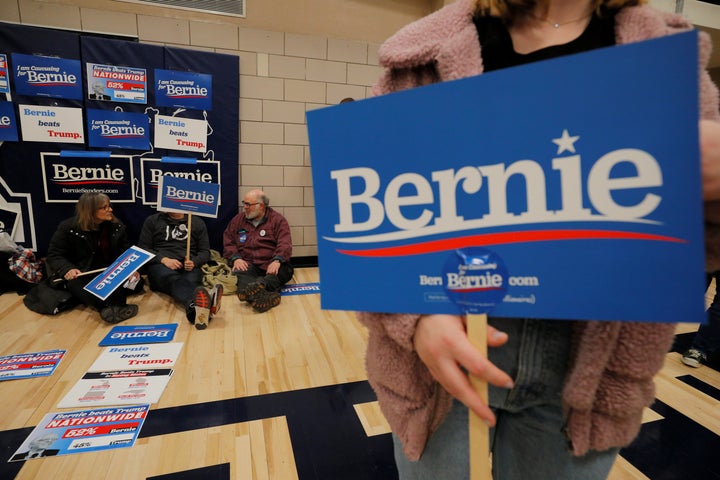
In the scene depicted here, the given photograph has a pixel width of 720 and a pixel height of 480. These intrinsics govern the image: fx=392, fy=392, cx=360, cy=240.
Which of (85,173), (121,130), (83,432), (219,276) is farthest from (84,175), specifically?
(83,432)

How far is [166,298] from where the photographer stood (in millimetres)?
3297

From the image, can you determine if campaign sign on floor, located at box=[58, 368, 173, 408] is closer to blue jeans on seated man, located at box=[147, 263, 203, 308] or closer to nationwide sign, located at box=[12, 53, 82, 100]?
blue jeans on seated man, located at box=[147, 263, 203, 308]

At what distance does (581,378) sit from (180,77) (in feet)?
13.4

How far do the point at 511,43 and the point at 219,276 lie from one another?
3258mm

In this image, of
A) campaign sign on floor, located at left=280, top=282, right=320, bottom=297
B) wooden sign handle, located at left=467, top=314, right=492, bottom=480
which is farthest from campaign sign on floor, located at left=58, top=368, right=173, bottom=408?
wooden sign handle, located at left=467, top=314, right=492, bottom=480

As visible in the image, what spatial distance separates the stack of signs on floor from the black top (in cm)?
204

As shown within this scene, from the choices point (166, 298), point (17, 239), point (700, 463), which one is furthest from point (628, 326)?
point (17, 239)

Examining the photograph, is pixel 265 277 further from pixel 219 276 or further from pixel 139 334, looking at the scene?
pixel 139 334

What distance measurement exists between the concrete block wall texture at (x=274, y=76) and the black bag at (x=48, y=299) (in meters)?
1.77

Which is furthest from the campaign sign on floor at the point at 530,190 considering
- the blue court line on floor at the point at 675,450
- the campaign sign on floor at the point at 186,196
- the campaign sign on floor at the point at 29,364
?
the campaign sign on floor at the point at 186,196

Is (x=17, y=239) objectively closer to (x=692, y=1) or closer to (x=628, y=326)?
(x=628, y=326)

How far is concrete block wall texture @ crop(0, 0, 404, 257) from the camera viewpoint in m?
3.55

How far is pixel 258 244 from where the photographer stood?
3.64m

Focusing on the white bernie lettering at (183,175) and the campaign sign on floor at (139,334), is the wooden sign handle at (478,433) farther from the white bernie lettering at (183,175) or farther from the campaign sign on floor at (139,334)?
the white bernie lettering at (183,175)
